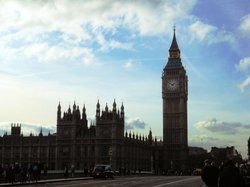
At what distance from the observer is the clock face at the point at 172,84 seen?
164 m

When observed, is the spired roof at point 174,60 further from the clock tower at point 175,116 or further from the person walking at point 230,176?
the person walking at point 230,176

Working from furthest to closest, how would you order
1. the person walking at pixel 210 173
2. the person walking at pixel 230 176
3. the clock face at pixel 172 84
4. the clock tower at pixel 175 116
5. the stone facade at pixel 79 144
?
the clock face at pixel 172 84 → the clock tower at pixel 175 116 → the stone facade at pixel 79 144 → the person walking at pixel 210 173 → the person walking at pixel 230 176

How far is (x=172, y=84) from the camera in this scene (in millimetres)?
164500

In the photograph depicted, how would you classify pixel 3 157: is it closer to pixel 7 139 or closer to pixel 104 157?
pixel 7 139

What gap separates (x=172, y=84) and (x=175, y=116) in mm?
10696

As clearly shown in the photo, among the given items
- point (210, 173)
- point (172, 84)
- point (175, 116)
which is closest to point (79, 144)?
point (175, 116)

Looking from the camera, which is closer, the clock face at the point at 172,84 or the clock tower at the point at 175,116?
the clock tower at the point at 175,116

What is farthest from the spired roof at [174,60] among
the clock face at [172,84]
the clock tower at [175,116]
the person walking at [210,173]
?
the person walking at [210,173]

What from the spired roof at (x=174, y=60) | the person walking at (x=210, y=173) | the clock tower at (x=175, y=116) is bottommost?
the person walking at (x=210, y=173)

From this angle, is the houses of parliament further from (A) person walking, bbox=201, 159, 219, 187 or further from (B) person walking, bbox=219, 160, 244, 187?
(B) person walking, bbox=219, 160, 244, 187

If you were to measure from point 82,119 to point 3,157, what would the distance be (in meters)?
23.2

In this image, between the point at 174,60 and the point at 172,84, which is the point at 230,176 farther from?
the point at 174,60

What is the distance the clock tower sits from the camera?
522 ft

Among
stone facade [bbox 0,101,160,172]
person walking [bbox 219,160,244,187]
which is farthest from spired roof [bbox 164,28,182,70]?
person walking [bbox 219,160,244,187]
